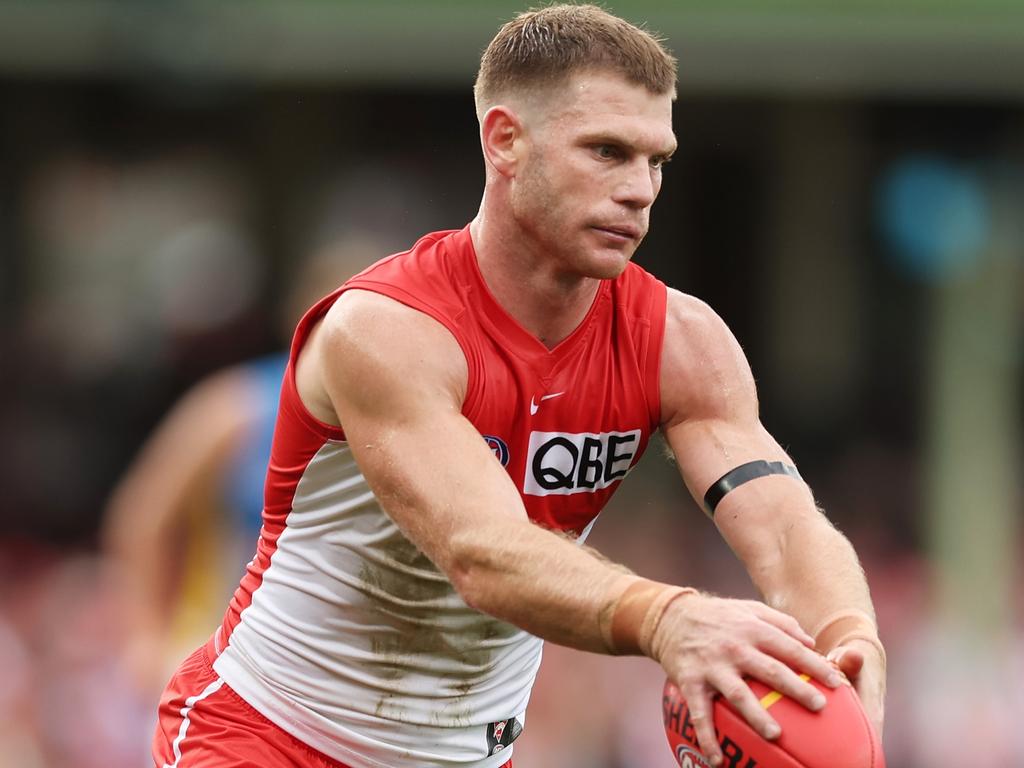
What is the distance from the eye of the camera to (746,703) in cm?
364

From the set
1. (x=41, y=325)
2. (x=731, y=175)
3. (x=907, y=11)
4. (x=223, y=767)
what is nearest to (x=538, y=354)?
(x=223, y=767)

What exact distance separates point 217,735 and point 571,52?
79.6 inches

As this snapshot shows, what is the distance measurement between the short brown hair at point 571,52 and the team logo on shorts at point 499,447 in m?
0.93

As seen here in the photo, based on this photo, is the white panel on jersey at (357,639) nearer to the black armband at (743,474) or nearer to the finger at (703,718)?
the black armband at (743,474)

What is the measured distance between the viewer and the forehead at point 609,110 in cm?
459

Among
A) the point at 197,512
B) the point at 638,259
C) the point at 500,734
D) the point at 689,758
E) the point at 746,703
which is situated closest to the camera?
the point at 746,703

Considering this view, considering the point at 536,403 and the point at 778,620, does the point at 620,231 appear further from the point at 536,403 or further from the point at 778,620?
the point at 778,620

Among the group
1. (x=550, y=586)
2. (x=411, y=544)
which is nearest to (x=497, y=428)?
(x=411, y=544)

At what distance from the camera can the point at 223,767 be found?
15.5 ft

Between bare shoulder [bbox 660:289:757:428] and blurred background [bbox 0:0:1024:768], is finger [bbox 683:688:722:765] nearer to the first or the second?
bare shoulder [bbox 660:289:757:428]

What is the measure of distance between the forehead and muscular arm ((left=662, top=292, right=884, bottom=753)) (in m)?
0.57

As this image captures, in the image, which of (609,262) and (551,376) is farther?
(551,376)

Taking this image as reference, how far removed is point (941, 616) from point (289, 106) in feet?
19.9

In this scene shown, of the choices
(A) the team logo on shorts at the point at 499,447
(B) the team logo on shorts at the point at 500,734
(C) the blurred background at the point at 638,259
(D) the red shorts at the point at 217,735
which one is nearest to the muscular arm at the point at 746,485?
(A) the team logo on shorts at the point at 499,447
